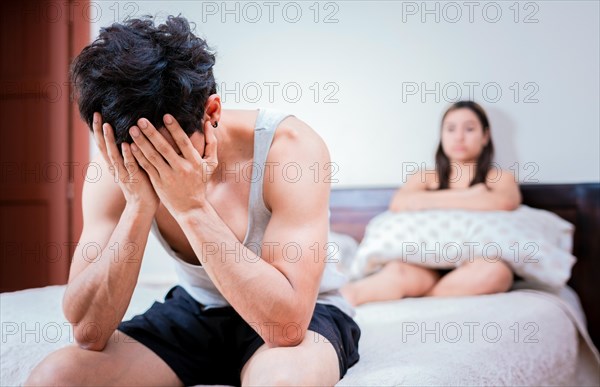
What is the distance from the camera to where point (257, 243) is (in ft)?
3.68

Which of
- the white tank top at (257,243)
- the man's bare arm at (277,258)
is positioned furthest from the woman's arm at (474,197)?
the man's bare arm at (277,258)

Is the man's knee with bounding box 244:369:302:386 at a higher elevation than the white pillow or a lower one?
lower

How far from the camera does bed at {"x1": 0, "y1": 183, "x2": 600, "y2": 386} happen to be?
1.09 metres

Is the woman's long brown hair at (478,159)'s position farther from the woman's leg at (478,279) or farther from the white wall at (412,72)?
the woman's leg at (478,279)

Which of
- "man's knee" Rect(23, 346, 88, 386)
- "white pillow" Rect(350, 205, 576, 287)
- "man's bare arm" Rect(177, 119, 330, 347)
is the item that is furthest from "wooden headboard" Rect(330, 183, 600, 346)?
"man's knee" Rect(23, 346, 88, 386)

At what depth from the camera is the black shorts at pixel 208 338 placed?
1.08 meters

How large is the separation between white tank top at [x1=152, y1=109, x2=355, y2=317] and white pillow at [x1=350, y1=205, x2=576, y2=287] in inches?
32.0

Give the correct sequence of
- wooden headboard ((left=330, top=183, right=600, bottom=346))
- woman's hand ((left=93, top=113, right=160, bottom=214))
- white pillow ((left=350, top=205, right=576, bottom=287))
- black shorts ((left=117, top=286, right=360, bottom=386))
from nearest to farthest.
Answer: woman's hand ((left=93, top=113, right=160, bottom=214)) → black shorts ((left=117, top=286, right=360, bottom=386)) → white pillow ((left=350, top=205, right=576, bottom=287)) → wooden headboard ((left=330, top=183, right=600, bottom=346))

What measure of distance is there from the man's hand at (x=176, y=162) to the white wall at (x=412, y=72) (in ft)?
5.39

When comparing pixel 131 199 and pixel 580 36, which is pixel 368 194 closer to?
pixel 580 36

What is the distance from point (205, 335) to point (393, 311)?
647mm

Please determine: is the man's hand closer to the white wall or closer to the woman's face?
the woman's face

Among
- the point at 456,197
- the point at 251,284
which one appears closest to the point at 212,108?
the point at 251,284

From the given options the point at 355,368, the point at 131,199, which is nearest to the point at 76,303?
the point at 131,199
